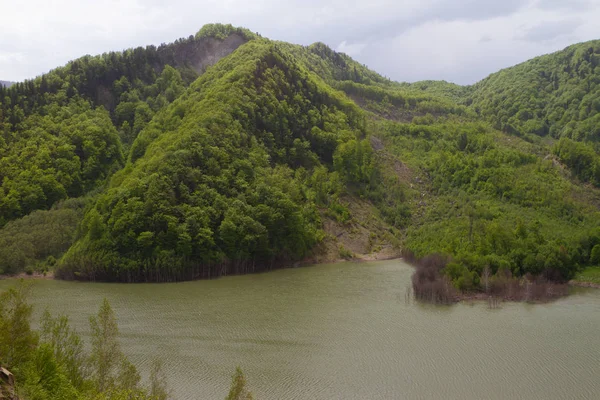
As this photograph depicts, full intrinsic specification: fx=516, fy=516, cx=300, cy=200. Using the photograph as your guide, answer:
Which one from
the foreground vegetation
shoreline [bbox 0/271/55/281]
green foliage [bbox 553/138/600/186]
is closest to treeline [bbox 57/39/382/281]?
shoreline [bbox 0/271/55/281]

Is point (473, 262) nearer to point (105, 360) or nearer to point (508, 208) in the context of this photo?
point (508, 208)

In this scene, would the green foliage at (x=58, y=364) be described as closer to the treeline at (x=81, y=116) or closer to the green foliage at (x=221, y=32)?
the treeline at (x=81, y=116)

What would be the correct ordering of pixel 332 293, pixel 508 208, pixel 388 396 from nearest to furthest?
pixel 388 396 → pixel 332 293 → pixel 508 208

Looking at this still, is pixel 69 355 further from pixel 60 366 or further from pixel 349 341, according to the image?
pixel 349 341

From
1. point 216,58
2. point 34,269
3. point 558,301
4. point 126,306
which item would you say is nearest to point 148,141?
point 34,269

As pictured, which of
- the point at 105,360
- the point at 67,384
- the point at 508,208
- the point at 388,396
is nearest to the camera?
the point at 67,384

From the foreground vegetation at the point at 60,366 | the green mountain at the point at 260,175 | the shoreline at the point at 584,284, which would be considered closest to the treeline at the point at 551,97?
the green mountain at the point at 260,175
